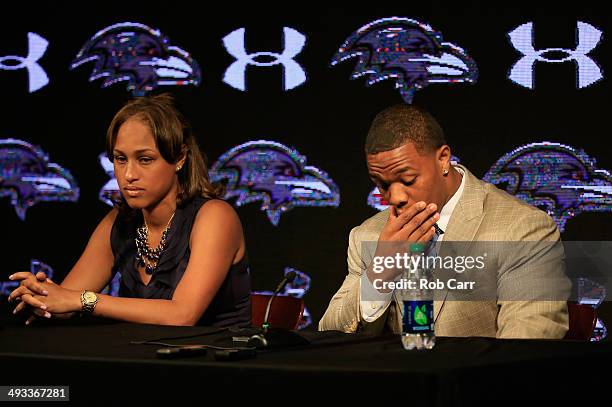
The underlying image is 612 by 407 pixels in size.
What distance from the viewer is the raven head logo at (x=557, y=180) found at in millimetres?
3871

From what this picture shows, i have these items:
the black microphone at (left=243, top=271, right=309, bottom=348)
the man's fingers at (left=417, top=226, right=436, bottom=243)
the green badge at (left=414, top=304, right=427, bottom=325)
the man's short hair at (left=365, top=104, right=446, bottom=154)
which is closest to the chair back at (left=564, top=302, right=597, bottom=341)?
the man's fingers at (left=417, top=226, right=436, bottom=243)

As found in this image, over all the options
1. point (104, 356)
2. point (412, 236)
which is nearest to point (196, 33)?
point (412, 236)

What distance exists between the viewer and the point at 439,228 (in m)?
2.60

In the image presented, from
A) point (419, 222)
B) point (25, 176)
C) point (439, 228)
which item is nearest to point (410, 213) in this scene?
point (419, 222)

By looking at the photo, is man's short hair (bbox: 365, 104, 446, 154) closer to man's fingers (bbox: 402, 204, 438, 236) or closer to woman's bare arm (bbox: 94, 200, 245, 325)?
man's fingers (bbox: 402, 204, 438, 236)

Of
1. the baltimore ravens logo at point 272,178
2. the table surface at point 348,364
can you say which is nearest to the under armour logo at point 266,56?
the baltimore ravens logo at point 272,178

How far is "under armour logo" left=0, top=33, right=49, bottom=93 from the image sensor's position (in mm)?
4520

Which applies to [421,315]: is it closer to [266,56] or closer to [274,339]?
[274,339]

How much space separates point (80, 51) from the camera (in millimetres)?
4488

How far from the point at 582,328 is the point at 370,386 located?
1.19 metres

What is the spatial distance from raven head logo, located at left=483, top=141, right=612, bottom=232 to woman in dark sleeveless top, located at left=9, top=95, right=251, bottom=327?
5.09ft

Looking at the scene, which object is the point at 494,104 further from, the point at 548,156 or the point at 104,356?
the point at 104,356

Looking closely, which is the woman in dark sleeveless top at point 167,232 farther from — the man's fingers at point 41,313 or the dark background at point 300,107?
the dark background at point 300,107

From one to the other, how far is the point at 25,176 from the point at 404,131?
8.76 feet
